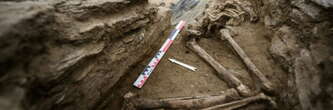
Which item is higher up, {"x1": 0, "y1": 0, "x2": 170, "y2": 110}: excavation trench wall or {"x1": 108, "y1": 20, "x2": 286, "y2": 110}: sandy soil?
{"x1": 0, "y1": 0, "x2": 170, "y2": 110}: excavation trench wall

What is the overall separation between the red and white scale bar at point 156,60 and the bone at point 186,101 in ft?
1.31

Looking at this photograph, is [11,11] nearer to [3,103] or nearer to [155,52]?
[3,103]

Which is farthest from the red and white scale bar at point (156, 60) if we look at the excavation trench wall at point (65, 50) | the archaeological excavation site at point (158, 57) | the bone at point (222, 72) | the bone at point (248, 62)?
the bone at point (248, 62)

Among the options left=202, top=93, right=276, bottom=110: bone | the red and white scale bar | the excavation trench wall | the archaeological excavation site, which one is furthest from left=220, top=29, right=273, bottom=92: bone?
the excavation trench wall

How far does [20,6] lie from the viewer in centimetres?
172

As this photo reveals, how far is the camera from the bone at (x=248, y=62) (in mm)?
2215

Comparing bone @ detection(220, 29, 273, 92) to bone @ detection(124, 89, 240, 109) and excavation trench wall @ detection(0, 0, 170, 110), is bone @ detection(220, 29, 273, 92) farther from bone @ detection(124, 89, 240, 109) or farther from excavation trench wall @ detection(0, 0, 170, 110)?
excavation trench wall @ detection(0, 0, 170, 110)

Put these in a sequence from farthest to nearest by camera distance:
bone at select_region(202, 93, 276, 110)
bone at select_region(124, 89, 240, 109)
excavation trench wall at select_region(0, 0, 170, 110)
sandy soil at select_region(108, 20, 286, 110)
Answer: sandy soil at select_region(108, 20, 286, 110), bone at select_region(124, 89, 240, 109), bone at select_region(202, 93, 276, 110), excavation trench wall at select_region(0, 0, 170, 110)

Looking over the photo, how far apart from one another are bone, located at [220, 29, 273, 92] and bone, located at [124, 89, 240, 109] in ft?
1.12

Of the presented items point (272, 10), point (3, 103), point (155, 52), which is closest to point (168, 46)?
point (155, 52)

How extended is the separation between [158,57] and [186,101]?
1.10m

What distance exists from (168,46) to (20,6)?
2120 millimetres

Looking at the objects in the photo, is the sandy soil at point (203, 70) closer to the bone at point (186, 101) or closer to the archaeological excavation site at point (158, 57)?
the archaeological excavation site at point (158, 57)

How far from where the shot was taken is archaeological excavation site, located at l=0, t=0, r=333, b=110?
62.5 inches
